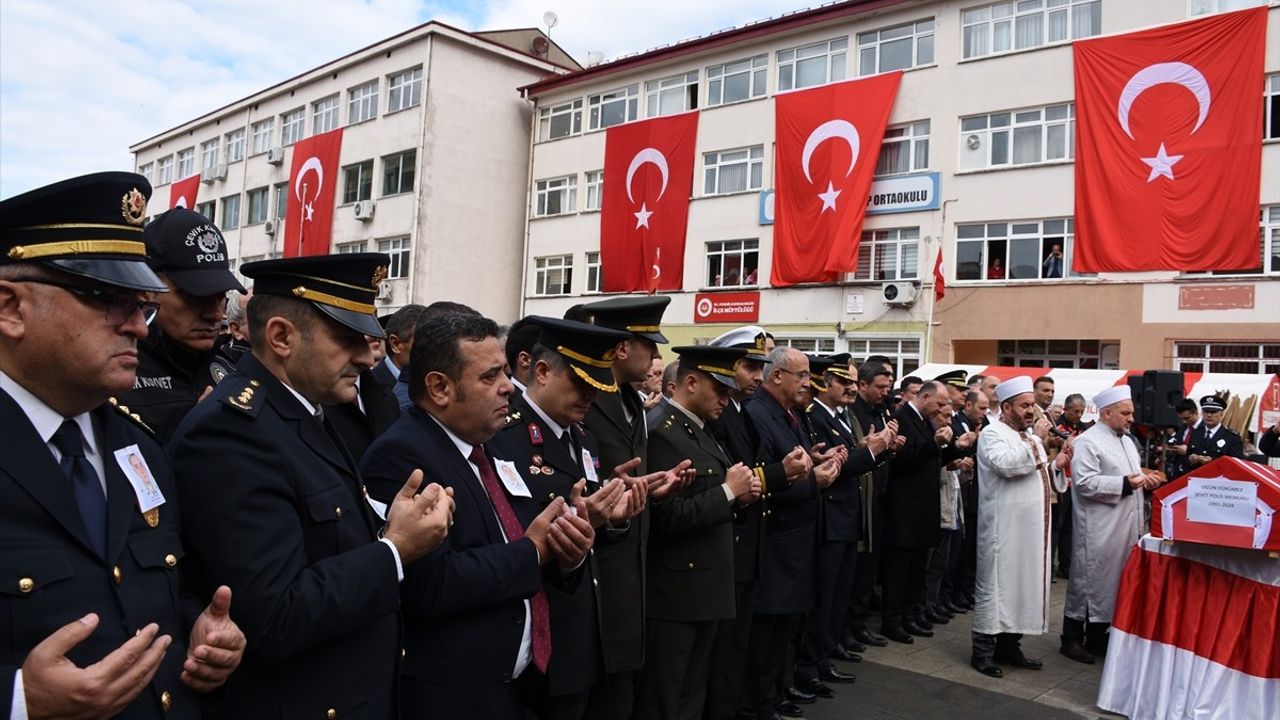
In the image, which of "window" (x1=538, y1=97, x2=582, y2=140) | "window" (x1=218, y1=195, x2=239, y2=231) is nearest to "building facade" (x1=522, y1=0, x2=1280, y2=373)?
"window" (x1=538, y1=97, x2=582, y2=140)

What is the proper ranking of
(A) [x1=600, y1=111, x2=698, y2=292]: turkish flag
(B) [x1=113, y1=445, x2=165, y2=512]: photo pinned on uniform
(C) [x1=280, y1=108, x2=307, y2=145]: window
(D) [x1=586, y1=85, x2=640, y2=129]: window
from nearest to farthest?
(B) [x1=113, y1=445, x2=165, y2=512]: photo pinned on uniform < (A) [x1=600, y1=111, x2=698, y2=292]: turkish flag < (D) [x1=586, y1=85, x2=640, y2=129]: window < (C) [x1=280, y1=108, x2=307, y2=145]: window

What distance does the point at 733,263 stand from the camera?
2647 cm

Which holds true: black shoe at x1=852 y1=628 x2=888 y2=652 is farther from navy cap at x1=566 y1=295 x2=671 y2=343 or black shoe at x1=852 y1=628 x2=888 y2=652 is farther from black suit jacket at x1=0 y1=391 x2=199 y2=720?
black suit jacket at x1=0 y1=391 x2=199 y2=720

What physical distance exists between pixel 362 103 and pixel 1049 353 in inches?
1076

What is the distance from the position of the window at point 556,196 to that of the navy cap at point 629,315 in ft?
90.0

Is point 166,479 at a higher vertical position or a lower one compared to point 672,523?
higher

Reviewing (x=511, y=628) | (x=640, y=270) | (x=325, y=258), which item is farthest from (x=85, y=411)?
(x=640, y=270)

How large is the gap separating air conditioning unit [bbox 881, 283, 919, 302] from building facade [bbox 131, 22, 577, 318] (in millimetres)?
15633

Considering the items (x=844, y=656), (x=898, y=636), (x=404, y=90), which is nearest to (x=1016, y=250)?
(x=898, y=636)

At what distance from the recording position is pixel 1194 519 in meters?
5.64

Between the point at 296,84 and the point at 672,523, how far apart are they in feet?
131

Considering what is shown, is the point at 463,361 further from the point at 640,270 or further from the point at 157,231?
the point at 640,270

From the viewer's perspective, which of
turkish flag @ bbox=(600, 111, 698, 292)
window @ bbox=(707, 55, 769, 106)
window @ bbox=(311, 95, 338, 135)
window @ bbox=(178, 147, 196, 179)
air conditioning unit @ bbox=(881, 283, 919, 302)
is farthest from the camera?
window @ bbox=(178, 147, 196, 179)

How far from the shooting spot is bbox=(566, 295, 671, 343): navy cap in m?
4.31
